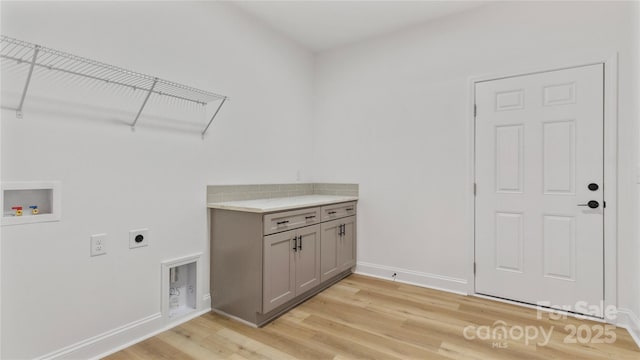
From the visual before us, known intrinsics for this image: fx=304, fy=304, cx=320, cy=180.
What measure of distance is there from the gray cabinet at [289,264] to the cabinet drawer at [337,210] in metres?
0.18

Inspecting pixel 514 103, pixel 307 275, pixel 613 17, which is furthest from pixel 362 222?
pixel 613 17

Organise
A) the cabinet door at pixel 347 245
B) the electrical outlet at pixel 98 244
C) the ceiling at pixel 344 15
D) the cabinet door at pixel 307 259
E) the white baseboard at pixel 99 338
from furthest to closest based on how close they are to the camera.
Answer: the cabinet door at pixel 347 245 → the ceiling at pixel 344 15 → the cabinet door at pixel 307 259 → the electrical outlet at pixel 98 244 → the white baseboard at pixel 99 338

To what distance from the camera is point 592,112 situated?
2391mm

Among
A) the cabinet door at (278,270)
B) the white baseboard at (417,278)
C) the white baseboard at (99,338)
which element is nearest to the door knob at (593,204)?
the white baseboard at (417,278)

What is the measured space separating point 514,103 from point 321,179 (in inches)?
85.6

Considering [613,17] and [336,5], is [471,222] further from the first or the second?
[336,5]

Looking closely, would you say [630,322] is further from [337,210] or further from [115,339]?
[115,339]

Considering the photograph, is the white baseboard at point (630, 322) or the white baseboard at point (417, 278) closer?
the white baseboard at point (630, 322)

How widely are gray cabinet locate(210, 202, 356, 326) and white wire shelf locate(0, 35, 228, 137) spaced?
0.96 meters

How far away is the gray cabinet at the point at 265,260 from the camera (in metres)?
2.30

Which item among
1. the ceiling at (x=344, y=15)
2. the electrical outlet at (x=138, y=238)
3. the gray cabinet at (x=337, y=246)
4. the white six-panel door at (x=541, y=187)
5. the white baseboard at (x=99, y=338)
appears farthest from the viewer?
the gray cabinet at (x=337, y=246)

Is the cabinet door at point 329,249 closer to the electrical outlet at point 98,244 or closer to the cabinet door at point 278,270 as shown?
the cabinet door at point 278,270

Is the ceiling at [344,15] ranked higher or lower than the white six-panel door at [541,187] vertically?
higher

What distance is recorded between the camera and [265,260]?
2.29 metres
